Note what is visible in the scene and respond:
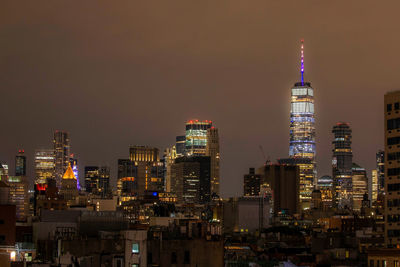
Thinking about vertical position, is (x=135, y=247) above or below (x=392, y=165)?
below

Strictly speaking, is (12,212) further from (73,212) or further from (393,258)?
(393,258)

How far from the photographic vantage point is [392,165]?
14975 centimetres

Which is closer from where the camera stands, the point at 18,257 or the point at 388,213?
the point at 18,257

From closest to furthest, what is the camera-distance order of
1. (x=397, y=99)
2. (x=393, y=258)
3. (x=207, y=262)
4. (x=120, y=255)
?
(x=120, y=255) → (x=207, y=262) → (x=393, y=258) → (x=397, y=99)

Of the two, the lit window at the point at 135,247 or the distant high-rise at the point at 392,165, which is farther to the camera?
the distant high-rise at the point at 392,165

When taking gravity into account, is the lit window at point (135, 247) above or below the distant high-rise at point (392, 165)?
below

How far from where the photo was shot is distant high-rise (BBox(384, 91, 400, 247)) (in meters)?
148

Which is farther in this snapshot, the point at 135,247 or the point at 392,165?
the point at 392,165

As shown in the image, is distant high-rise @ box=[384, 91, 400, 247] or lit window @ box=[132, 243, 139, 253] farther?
distant high-rise @ box=[384, 91, 400, 247]

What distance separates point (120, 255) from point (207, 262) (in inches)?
353

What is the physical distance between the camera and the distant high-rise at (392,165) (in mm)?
148125

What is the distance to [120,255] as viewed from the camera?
252ft

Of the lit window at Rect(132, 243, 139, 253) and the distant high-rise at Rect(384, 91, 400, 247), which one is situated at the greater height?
the distant high-rise at Rect(384, 91, 400, 247)

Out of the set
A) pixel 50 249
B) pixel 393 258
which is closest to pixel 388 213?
pixel 393 258
